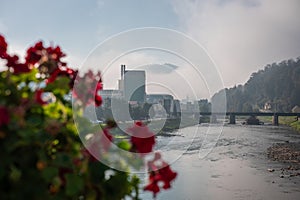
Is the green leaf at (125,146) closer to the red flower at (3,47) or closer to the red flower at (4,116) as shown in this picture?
→ the red flower at (4,116)

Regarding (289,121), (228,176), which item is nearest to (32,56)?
(228,176)

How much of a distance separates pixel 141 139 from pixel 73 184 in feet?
0.44

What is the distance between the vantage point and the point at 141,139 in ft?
1.73

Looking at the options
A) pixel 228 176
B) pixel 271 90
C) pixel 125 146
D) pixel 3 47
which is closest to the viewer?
pixel 125 146

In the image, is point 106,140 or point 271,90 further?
point 271,90

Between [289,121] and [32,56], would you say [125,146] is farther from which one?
[289,121]

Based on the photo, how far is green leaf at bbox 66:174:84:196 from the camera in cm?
44

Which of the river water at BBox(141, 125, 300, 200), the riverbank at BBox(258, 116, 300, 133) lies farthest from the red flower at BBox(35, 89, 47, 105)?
the riverbank at BBox(258, 116, 300, 133)

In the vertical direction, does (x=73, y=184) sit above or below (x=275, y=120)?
above

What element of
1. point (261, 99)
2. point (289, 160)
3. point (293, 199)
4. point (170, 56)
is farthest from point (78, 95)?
point (261, 99)

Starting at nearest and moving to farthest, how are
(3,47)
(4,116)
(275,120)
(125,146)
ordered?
(4,116) < (125,146) < (3,47) < (275,120)

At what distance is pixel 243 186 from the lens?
629 centimetres

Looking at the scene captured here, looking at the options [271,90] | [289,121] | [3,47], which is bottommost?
[289,121]

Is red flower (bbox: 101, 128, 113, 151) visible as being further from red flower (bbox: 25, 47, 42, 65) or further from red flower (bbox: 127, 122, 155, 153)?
red flower (bbox: 25, 47, 42, 65)
